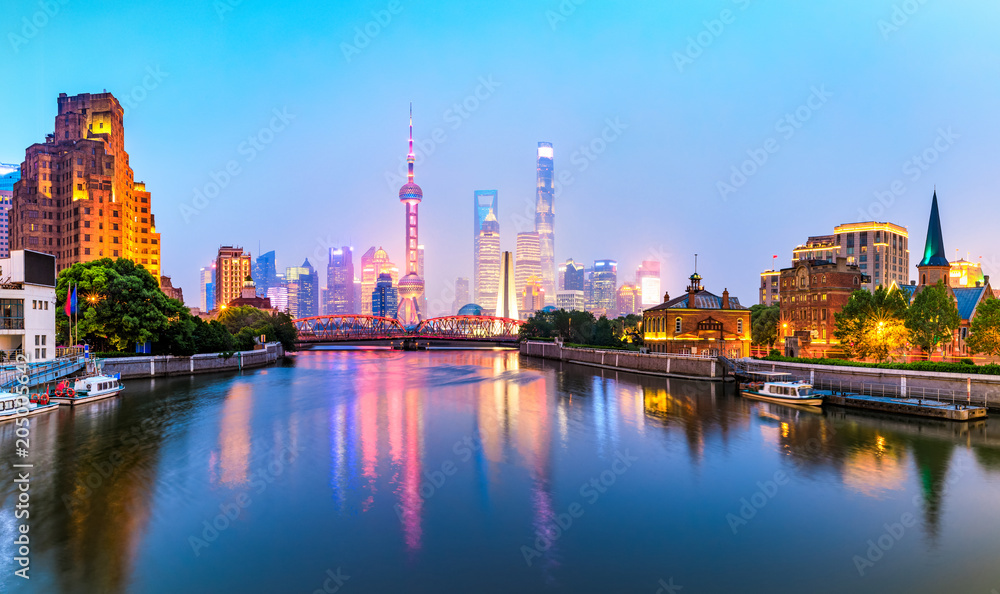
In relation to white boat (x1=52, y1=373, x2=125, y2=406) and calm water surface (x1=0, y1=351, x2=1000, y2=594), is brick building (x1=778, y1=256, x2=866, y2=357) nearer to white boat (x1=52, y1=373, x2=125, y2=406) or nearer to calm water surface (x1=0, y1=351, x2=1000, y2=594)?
calm water surface (x1=0, y1=351, x2=1000, y2=594)

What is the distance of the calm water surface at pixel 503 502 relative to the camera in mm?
20250

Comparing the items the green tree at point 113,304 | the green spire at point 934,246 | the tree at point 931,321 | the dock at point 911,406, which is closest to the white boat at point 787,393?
the dock at point 911,406

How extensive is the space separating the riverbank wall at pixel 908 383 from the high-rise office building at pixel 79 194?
126049mm

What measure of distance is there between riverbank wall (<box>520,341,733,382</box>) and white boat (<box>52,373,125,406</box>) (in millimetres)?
63871

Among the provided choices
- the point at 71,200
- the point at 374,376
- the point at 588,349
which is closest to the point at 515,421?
the point at 374,376

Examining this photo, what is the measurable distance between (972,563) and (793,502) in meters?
7.36

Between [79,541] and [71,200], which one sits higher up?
[71,200]

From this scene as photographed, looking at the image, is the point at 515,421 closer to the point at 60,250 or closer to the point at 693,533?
the point at 693,533

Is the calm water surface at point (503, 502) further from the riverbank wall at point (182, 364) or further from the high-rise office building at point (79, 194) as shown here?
the high-rise office building at point (79, 194)

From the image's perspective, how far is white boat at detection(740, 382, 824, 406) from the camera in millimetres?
53781

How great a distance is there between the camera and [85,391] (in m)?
51.3

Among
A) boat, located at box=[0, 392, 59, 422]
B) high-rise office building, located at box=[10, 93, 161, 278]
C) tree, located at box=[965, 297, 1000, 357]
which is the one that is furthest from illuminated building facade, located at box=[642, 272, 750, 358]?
high-rise office building, located at box=[10, 93, 161, 278]

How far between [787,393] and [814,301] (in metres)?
25.9

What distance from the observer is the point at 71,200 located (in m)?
119
